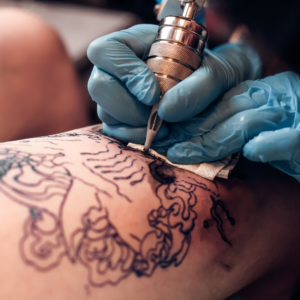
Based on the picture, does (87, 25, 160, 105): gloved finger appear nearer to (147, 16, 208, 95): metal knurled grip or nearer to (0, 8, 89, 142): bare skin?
(147, 16, 208, 95): metal knurled grip

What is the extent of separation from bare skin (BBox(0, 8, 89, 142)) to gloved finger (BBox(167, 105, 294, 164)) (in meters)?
0.99

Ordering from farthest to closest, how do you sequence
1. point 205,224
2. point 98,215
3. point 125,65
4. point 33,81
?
point 33,81, point 125,65, point 205,224, point 98,215

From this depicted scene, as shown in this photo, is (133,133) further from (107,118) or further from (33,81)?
(33,81)

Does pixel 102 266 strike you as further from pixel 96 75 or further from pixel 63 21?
pixel 63 21

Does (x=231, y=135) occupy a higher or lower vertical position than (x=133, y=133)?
higher

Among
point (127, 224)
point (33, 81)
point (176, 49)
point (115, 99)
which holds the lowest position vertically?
point (33, 81)

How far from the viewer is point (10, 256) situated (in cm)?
48

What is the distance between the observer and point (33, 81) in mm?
1438

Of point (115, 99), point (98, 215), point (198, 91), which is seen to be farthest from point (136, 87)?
point (98, 215)

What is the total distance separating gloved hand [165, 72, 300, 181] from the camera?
2.34 ft

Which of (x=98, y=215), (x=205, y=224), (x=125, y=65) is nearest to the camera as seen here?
Result: (x=98, y=215)

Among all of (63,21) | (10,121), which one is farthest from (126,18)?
(10,121)

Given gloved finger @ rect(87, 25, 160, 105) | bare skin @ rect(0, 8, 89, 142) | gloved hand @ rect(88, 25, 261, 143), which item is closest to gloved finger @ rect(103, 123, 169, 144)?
gloved hand @ rect(88, 25, 261, 143)

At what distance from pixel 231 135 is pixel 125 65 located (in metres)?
0.38
